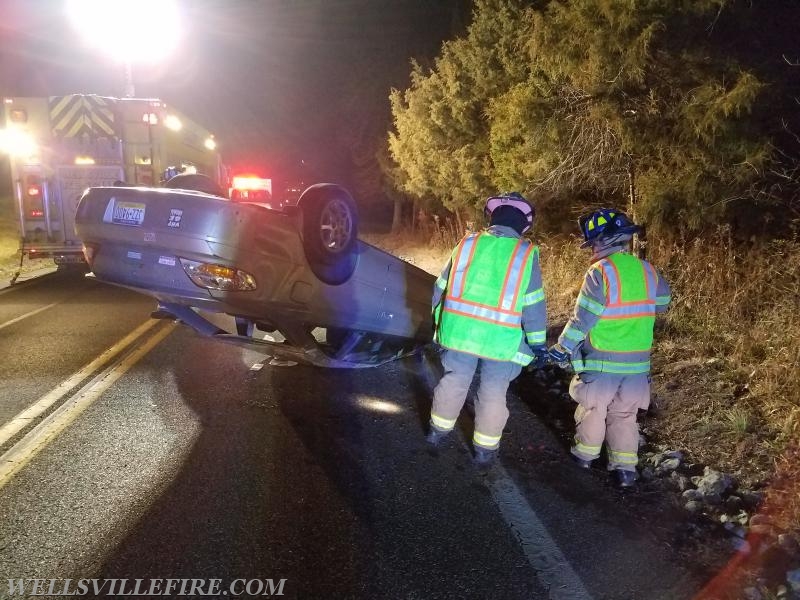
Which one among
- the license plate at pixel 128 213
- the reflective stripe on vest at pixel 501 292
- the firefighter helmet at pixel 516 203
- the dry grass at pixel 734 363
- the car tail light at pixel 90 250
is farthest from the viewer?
the car tail light at pixel 90 250

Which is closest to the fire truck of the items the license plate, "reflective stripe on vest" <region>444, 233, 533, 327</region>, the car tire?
the license plate

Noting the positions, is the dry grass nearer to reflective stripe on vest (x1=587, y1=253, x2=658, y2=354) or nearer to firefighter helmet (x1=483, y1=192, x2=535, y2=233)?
reflective stripe on vest (x1=587, y1=253, x2=658, y2=354)

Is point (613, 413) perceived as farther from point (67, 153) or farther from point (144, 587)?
point (67, 153)

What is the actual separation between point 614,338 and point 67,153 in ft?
33.9

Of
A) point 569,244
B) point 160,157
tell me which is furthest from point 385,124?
point 569,244

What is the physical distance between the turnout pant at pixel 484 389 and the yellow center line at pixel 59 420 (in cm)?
265

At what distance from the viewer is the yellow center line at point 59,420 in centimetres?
369

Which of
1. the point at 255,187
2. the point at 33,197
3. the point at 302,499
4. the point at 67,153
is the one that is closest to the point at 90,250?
the point at 302,499

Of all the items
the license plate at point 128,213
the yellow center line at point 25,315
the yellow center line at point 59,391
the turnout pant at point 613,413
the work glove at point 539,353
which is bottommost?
the yellow center line at point 25,315

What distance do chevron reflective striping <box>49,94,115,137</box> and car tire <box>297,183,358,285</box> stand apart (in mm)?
8065

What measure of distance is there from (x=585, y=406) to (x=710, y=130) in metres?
3.08

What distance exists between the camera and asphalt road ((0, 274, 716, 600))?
9.05ft

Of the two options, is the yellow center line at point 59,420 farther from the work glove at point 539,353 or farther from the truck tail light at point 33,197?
the truck tail light at point 33,197

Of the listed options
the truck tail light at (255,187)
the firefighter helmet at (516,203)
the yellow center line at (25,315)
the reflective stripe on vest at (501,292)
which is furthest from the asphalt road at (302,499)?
the truck tail light at (255,187)
